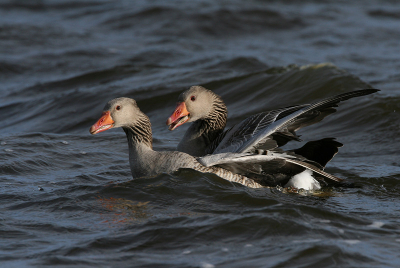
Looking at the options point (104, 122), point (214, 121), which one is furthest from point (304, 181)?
point (104, 122)

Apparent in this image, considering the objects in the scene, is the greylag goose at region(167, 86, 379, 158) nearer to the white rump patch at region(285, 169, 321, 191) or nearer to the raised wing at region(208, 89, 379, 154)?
the raised wing at region(208, 89, 379, 154)

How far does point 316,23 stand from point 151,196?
52.4 feet

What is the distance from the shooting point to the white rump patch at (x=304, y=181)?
6852 mm

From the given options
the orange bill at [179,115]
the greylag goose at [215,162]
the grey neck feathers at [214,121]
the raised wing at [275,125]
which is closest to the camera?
the raised wing at [275,125]

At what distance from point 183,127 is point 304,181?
466cm

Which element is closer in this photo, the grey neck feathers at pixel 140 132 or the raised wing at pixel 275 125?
the raised wing at pixel 275 125

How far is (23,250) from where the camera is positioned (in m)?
5.19

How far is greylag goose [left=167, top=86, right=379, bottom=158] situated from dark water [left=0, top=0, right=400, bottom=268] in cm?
55

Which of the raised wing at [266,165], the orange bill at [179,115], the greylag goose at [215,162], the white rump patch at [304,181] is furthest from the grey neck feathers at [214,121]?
the white rump patch at [304,181]

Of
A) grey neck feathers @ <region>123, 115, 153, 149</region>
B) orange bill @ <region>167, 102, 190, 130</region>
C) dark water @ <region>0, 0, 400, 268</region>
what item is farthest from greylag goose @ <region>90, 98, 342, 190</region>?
orange bill @ <region>167, 102, 190, 130</region>

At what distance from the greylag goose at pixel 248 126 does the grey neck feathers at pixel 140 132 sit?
14.2 inches

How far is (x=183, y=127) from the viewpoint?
11180 mm

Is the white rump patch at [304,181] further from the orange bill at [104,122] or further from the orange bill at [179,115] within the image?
the orange bill at [104,122]

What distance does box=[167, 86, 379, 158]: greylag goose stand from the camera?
629 centimetres
